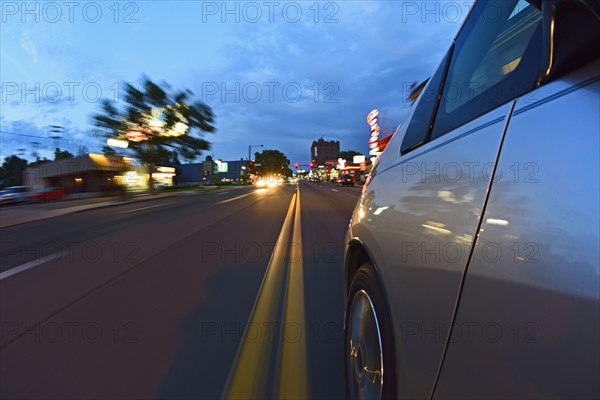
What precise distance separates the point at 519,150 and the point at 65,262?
256 inches

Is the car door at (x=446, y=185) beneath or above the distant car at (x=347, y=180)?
above

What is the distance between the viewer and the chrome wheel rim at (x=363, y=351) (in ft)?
5.77

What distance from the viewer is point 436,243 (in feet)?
4.45

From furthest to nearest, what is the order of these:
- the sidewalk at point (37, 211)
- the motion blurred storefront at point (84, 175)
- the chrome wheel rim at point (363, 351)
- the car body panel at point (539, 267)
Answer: the motion blurred storefront at point (84, 175) → the sidewalk at point (37, 211) → the chrome wheel rim at point (363, 351) → the car body panel at point (539, 267)

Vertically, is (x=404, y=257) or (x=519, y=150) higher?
(x=519, y=150)

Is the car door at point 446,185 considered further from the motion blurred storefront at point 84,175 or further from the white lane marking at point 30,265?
the motion blurred storefront at point 84,175

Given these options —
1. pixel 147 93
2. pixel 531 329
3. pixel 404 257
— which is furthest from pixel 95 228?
pixel 147 93

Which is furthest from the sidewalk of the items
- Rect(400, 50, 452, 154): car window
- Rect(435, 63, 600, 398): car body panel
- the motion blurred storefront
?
the motion blurred storefront

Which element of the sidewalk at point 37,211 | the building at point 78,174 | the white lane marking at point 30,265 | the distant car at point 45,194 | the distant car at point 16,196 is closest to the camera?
the white lane marking at point 30,265

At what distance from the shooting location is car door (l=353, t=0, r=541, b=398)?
123 cm

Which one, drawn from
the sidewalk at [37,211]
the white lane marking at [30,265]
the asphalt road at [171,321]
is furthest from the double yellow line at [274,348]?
the sidewalk at [37,211]

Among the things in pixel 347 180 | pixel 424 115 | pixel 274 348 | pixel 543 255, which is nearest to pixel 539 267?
pixel 543 255

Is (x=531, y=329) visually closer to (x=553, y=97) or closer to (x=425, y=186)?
(x=553, y=97)

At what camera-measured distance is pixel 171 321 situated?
Answer: 11.4 feet
